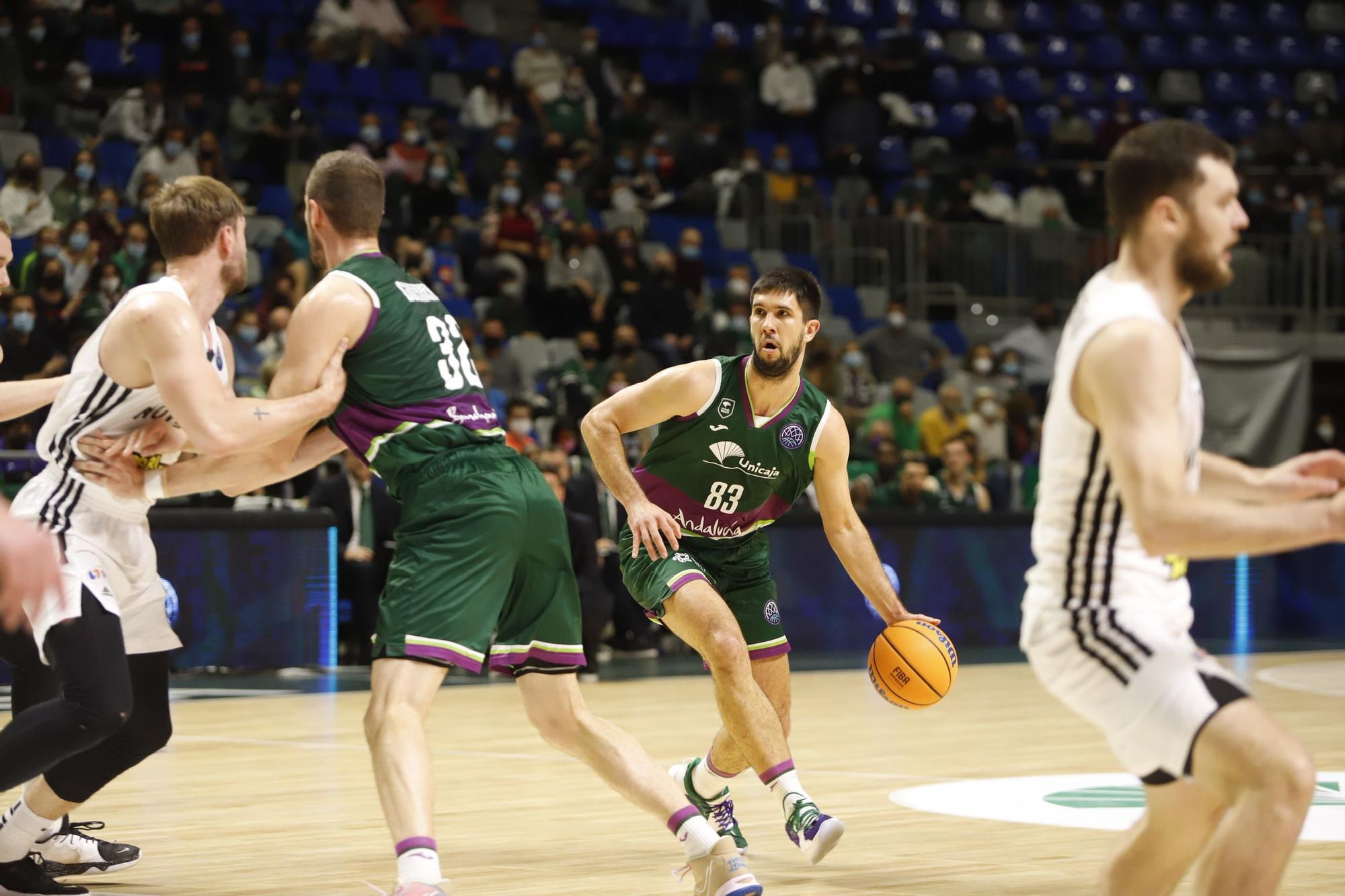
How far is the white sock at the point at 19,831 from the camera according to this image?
17.3 ft

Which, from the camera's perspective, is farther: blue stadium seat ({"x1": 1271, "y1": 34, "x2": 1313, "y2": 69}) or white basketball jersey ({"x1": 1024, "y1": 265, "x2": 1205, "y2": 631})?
blue stadium seat ({"x1": 1271, "y1": 34, "x2": 1313, "y2": 69})

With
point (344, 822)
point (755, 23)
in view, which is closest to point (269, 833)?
point (344, 822)

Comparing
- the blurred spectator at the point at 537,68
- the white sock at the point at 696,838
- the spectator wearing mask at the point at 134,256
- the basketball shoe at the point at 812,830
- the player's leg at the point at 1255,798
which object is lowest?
the basketball shoe at the point at 812,830

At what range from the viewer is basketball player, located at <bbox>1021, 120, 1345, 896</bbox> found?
11.0ft

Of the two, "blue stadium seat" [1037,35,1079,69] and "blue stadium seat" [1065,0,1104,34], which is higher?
"blue stadium seat" [1065,0,1104,34]

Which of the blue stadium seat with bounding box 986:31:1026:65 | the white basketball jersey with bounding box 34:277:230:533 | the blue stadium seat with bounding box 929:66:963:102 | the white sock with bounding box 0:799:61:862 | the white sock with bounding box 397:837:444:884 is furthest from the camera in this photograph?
the blue stadium seat with bounding box 986:31:1026:65

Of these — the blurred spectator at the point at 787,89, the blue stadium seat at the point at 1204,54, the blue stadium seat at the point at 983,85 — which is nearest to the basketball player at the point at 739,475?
the blurred spectator at the point at 787,89

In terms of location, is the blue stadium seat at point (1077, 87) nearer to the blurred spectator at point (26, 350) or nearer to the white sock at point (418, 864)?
the blurred spectator at point (26, 350)

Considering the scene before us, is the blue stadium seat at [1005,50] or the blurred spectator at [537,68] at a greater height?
the blue stadium seat at [1005,50]

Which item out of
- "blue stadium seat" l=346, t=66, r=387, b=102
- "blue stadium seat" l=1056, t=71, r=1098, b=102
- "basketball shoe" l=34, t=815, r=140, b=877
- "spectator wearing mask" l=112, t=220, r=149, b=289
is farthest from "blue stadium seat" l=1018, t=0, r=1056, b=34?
"basketball shoe" l=34, t=815, r=140, b=877

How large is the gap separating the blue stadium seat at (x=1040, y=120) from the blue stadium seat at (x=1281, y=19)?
12.1 feet

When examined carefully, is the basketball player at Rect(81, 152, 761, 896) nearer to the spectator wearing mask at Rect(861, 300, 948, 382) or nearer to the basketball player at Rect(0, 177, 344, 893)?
the basketball player at Rect(0, 177, 344, 893)

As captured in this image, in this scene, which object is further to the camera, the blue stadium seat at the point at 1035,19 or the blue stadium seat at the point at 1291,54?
the blue stadium seat at the point at 1035,19

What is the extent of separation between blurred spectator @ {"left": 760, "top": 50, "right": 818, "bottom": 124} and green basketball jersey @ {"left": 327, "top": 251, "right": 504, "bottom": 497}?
1680cm
